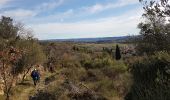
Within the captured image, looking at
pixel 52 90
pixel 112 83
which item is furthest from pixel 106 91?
pixel 52 90

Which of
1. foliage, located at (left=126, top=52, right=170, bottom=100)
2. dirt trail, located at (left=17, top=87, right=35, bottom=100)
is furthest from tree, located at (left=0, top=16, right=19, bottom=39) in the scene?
foliage, located at (left=126, top=52, right=170, bottom=100)

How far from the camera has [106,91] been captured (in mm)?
27047

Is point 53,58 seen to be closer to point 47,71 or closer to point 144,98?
point 47,71

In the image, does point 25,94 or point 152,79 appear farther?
point 25,94

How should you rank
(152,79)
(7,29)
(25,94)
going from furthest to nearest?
(7,29), (25,94), (152,79)

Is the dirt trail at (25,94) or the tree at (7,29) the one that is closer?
the dirt trail at (25,94)

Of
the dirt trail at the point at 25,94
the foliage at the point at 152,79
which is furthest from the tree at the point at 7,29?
the foliage at the point at 152,79

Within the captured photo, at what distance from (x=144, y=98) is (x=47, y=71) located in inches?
1614

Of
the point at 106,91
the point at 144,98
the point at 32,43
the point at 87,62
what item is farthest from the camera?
the point at 87,62

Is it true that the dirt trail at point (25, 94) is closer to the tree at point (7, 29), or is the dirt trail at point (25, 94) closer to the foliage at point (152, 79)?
the foliage at point (152, 79)

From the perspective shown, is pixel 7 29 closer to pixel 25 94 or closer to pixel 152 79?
pixel 25 94

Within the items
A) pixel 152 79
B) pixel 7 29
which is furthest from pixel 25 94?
pixel 7 29

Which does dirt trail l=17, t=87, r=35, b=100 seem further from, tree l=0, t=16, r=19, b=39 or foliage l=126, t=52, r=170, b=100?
tree l=0, t=16, r=19, b=39

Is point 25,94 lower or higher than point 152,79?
lower
